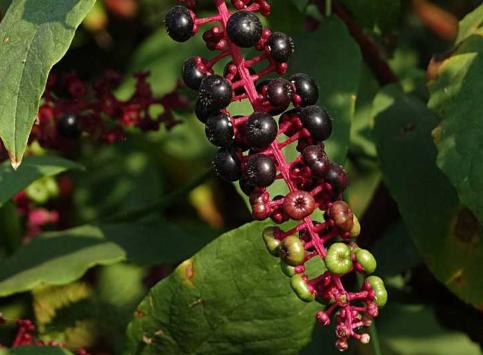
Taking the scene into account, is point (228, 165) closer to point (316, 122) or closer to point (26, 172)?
point (316, 122)

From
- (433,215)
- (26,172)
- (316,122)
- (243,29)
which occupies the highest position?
(243,29)

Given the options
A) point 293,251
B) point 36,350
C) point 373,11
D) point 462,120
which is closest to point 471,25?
point 373,11

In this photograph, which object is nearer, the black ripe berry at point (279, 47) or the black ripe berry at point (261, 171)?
the black ripe berry at point (261, 171)

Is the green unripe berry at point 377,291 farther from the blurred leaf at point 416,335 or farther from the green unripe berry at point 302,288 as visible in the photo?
the blurred leaf at point 416,335

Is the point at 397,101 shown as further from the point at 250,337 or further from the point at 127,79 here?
the point at 127,79

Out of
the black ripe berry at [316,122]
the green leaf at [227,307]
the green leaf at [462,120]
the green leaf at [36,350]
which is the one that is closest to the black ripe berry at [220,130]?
the black ripe berry at [316,122]

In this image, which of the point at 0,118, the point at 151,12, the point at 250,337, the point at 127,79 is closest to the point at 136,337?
the point at 250,337
